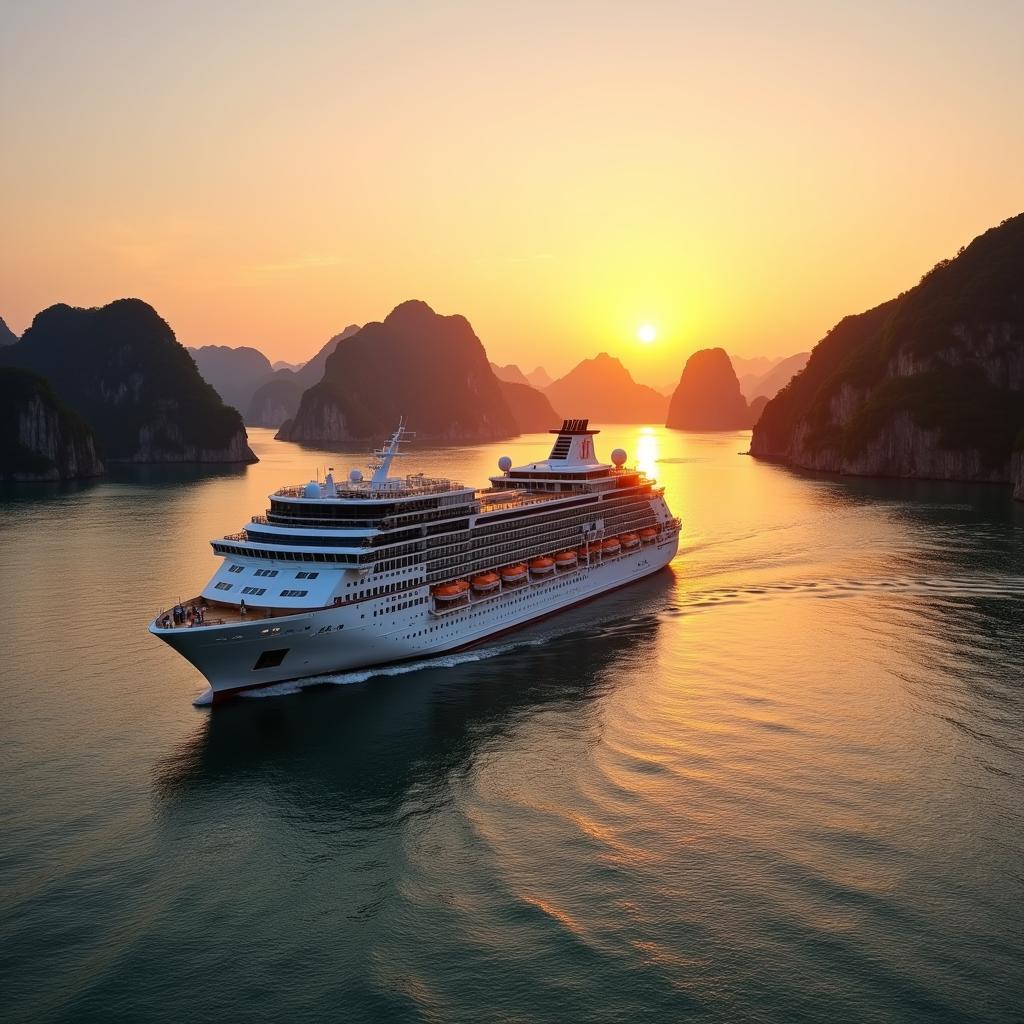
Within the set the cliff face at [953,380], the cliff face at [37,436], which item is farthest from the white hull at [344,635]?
the cliff face at [37,436]

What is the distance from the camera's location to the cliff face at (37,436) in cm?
16125

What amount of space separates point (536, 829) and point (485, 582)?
2327 centimetres

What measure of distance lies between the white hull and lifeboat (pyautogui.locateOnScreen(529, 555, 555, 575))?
911mm

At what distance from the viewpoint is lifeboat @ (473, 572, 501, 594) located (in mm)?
49938

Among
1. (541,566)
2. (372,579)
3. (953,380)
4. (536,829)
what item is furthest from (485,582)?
(953,380)

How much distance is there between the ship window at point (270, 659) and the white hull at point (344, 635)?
0.29ft

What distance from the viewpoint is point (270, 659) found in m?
39.8

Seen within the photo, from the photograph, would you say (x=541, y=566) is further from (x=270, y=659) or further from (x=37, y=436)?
(x=37, y=436)

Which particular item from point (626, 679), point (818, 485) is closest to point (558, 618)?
point (626, 679)

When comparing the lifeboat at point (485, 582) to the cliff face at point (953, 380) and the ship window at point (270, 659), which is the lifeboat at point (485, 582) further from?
the cliff face at point (953, 380)

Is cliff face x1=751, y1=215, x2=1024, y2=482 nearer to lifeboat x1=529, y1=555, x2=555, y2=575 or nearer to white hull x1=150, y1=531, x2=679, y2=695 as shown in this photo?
lifeboat x1=529, y1=555, x2=555, y2=575

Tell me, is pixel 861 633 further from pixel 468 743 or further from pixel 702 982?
pixel 702 982

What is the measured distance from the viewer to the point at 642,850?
2652cm

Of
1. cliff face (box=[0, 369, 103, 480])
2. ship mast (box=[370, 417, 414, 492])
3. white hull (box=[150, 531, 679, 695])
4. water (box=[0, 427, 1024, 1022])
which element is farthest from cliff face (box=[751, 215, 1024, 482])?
cliff face (box=[0, 369, 103, 480])
